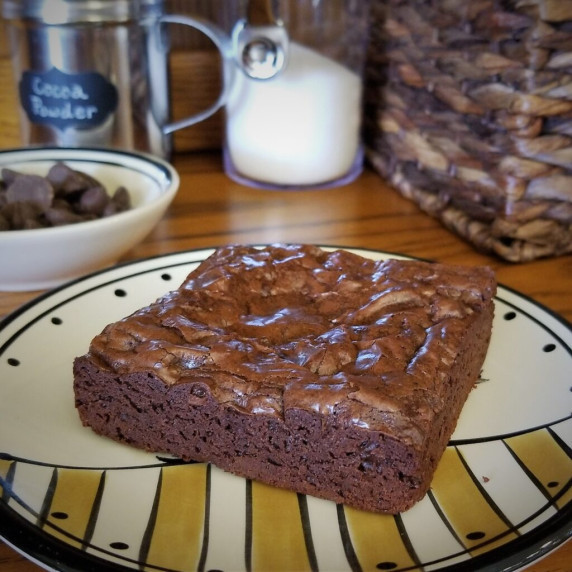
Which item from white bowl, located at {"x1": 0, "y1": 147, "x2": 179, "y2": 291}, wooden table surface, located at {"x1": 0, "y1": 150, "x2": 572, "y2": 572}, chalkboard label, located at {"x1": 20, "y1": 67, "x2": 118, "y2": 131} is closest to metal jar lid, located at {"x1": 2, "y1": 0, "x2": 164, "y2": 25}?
chalkboard label, located at {"x1": 20, "y1": 67, "x2": 118, "y2": 131}

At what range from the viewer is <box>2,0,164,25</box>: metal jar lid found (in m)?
1.24

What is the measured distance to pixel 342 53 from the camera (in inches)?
55.0

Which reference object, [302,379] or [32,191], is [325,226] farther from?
[302,379]

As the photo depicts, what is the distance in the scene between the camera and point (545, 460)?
0.68 metres

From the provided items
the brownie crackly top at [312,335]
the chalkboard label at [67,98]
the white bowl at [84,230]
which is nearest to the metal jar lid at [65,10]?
the chalkboard label at [67,98]

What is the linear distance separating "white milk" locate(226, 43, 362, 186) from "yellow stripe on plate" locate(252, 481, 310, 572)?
0.84 meters

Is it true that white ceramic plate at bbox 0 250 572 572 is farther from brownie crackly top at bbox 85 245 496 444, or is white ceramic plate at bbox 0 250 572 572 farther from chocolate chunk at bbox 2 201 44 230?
chocolate chunk at bbox 2 201 44 230

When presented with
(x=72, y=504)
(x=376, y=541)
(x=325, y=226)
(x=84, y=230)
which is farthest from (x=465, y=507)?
(x=325, y=226)

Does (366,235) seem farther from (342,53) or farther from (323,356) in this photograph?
(323,356)

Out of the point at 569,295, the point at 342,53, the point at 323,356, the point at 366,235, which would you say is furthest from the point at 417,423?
the point at 342,53

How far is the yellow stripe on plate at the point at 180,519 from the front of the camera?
578 millimetres

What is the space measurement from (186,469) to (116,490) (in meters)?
0.07

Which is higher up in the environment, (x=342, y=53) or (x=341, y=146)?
(x=342, y=53)

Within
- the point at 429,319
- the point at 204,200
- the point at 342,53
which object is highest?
the point at 342,53
